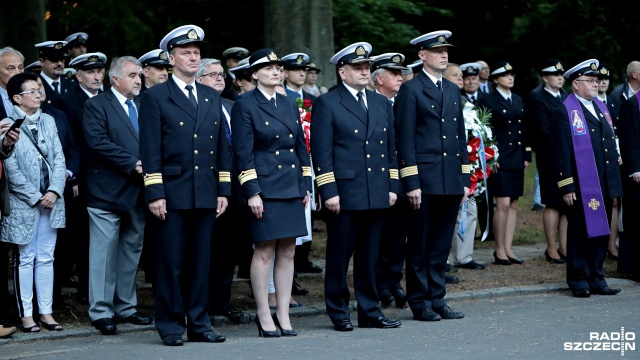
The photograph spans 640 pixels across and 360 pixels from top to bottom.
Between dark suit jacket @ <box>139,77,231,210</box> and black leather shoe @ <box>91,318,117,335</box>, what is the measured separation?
131 cm

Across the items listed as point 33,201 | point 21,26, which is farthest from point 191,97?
point 21,26

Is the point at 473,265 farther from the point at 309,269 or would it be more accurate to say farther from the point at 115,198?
the point at 115,198

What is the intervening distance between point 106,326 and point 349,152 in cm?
255

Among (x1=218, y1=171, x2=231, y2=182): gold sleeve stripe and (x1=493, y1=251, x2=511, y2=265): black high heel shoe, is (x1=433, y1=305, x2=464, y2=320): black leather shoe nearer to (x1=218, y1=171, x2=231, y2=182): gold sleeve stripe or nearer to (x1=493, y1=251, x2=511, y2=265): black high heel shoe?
(x1=218, y1=171, x2=231, y2=182): gold sleeve stripe

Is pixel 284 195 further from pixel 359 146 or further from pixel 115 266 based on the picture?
pixel 115 266

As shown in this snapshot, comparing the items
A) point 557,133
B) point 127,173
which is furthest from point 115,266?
point 557,133

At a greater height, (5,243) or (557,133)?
(557,133)

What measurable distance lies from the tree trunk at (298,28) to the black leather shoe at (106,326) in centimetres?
584

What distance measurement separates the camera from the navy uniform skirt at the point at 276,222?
9.51 m

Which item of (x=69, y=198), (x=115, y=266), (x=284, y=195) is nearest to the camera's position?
(x=284, y=195)

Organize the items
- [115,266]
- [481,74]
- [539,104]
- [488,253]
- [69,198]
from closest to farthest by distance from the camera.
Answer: [115,266], [69,198], [539,104], [488,253], [481,74]

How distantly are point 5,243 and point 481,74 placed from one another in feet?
28.3

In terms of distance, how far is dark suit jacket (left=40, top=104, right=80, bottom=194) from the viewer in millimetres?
10750

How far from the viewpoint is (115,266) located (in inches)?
404
